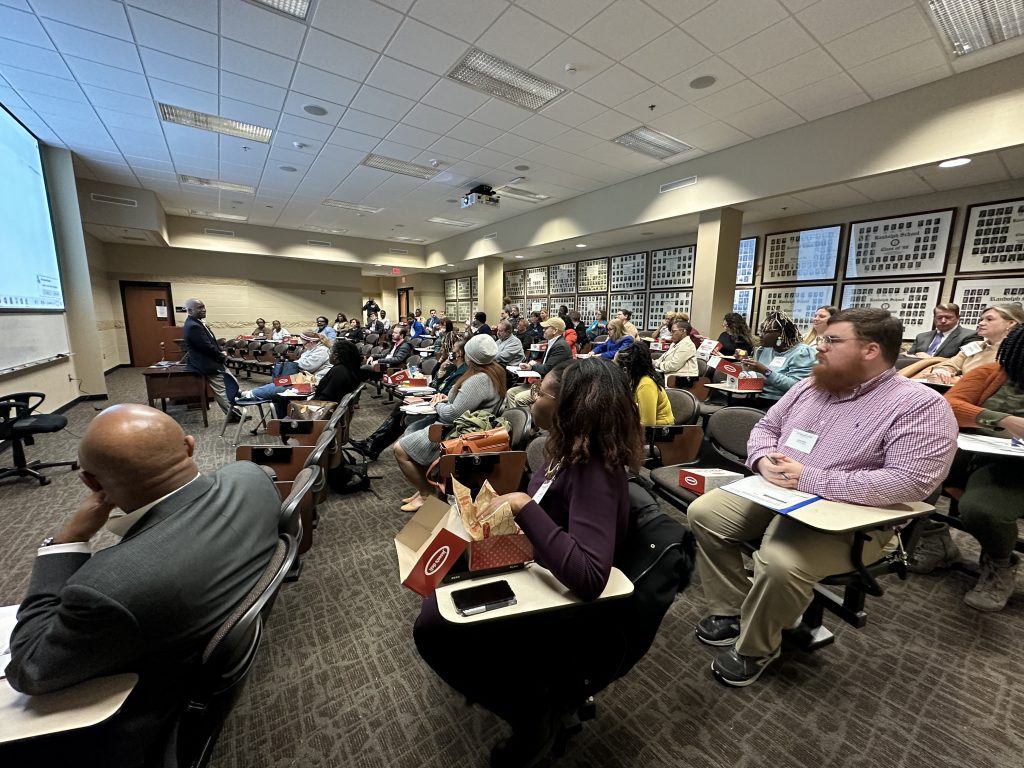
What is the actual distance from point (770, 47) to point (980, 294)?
177 inches

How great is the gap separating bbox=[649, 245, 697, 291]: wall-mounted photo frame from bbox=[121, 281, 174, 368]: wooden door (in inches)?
→ 488

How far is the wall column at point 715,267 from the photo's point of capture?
6.18 m

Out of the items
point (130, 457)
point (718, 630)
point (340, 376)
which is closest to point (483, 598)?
point (130, 457)

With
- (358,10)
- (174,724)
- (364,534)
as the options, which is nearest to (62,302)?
(358,10)

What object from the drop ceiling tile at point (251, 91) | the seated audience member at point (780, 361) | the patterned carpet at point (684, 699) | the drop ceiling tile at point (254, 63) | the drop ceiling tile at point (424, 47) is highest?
the drop ceiling tile at point (424, 47)

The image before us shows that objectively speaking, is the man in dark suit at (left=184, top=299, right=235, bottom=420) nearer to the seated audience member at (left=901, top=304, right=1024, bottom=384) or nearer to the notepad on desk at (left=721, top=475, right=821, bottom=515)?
the notepad on desk at (left=721, top=475, right=821, bottom=515)

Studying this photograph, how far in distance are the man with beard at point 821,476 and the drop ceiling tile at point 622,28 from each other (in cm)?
306

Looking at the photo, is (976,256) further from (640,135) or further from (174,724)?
(174,724)

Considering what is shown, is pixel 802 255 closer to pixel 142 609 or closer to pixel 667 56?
pixel 667 56

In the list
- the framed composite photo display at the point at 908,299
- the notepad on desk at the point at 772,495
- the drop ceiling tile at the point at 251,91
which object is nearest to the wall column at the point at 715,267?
the framed composite photo display at the point at 908,299

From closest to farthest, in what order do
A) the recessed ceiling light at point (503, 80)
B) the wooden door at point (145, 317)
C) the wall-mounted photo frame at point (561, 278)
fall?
the recessed ceiling light at point (503, 80) → the wooden door at point (145, 317) → the wall-mounted photo frame at point (561, 278)

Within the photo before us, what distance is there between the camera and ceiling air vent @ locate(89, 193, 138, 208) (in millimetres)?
7490

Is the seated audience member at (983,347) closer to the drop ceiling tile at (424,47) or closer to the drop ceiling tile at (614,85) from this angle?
the drop ceiling tile at (614,85)

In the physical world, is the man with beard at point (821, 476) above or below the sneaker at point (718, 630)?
above
